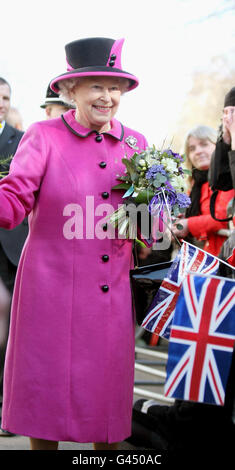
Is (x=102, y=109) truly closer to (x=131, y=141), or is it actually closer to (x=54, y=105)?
(x=131, y=141)

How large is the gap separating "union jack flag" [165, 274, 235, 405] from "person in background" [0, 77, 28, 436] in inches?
78.8

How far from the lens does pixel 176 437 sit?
10.4 ft

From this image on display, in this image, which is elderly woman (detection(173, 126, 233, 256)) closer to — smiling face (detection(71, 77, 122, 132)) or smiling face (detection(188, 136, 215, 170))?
smiling face (detection(188, 136, 215, 170))

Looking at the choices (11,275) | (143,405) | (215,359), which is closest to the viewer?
(215,359)

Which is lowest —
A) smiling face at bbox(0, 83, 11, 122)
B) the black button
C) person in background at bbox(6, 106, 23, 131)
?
the black button

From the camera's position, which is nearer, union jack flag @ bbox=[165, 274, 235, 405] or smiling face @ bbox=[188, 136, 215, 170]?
union jack flag @ bbox=[165, 274, 235, 405]

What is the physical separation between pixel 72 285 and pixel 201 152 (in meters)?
2.15

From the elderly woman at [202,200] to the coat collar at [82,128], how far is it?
138 centimetres

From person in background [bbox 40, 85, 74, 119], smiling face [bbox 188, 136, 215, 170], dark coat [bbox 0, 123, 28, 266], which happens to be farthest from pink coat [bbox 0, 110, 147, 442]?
smiling face [bbox 188, 136, 215, 170]

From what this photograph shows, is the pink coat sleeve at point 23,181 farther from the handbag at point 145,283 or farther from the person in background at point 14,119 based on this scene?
the person in background at point 14,119

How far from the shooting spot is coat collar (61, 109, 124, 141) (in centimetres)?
270

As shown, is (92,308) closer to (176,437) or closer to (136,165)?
(136,165)

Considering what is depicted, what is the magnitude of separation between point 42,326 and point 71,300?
0.15 m

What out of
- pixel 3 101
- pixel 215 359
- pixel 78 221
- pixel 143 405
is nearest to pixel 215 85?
pixel 3 101
